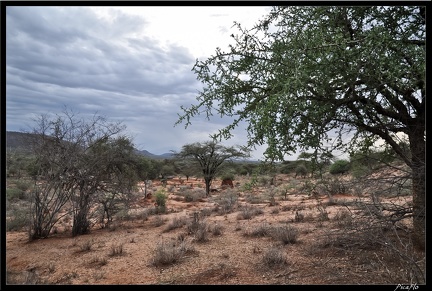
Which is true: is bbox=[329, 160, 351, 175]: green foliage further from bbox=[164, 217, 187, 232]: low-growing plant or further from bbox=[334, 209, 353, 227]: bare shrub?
bbox=[164, 217, 187, 232]: low-growing plant

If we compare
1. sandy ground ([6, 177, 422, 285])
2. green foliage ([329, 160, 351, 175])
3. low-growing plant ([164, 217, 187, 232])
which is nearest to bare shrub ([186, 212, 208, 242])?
sandy ground ([6, 177, 422, 285])

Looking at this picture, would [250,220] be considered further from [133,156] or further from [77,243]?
[77,243]

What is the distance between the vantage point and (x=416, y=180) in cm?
402

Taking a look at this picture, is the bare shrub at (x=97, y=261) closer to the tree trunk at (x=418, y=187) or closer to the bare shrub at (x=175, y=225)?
the bare shrub at (x=175, y=225)

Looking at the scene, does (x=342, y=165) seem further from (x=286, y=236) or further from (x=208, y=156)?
(x=208, y=156)

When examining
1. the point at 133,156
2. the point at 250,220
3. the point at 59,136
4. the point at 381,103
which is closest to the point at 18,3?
the point at 381,103

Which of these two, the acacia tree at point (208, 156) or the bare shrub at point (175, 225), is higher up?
the acacia tree at point (208, 156)

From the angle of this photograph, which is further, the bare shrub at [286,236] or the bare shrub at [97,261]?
the bare shrub at [286,236]

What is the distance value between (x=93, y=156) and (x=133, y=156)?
1.95 meters

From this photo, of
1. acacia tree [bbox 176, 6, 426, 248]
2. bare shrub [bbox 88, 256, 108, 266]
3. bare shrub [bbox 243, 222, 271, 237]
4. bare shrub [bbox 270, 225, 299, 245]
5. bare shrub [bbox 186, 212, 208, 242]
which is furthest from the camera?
bare shrub [bbox 243, 222, 271, 237]

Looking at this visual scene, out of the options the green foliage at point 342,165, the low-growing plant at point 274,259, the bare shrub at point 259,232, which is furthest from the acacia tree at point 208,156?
the low-growing plant at point 274,259

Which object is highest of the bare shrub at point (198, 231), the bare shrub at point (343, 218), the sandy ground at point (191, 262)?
the bare shrub at point (343, 218)

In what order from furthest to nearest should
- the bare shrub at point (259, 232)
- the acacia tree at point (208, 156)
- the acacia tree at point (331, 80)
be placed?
the acacia tree at point (208, 156) → the bare shrub at point (259, 232) → the acacia tree at point (331, 80)

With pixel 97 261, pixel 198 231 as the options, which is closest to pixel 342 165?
pixel 198 231
